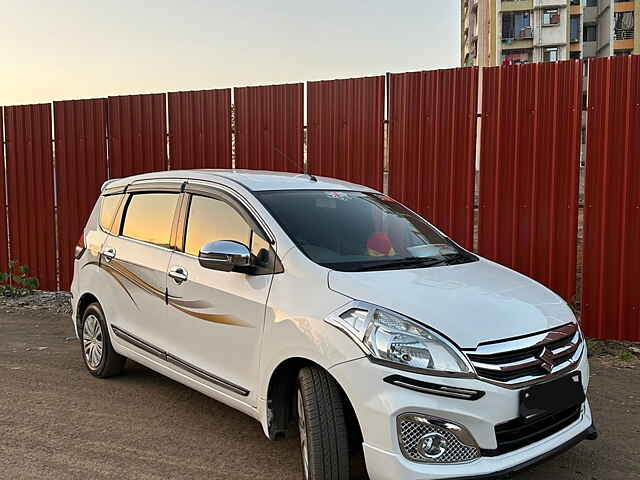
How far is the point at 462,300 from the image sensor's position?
10.2 ft

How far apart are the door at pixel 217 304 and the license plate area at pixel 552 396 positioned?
1420 millimetres

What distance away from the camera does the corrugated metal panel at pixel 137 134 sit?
26.9 feet

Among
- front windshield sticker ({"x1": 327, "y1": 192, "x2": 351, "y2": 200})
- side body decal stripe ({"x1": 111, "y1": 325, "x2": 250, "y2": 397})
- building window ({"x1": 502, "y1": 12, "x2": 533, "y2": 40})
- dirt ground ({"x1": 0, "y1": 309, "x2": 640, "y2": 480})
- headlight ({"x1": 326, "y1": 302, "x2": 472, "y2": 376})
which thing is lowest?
dirt ground ({"x1": 0, "y1": 309, "x2": 640, "y2": 480})

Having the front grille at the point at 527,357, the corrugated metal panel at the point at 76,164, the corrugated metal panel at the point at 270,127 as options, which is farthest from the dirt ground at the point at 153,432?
the corrugated metal panel at the point at 76,164

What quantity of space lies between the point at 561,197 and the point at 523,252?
0.66 metres

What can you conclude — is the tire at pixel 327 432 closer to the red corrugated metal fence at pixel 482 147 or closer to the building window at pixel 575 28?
the red corrugated metal fence at pixel 482 147

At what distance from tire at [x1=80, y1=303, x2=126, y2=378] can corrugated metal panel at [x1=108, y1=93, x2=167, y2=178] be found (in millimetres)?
→ 3279

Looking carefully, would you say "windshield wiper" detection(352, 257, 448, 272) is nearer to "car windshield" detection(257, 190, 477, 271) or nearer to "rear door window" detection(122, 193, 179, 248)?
"car windshield" detection(257, 190, 477, 271)

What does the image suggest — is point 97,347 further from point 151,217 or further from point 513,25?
point 513,25

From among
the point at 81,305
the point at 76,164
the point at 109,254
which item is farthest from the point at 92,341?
the point at 76,164

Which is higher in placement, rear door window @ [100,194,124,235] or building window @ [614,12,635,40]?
building window @ [614,12,635,40]

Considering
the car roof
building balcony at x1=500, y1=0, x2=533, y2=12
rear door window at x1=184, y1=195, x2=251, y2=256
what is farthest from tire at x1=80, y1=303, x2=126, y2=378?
building balcony at x1=500, y1=0, x2=533, y2=12

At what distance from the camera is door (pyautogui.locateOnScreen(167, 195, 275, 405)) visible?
355 cm

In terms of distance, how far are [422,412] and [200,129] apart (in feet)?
19.5
